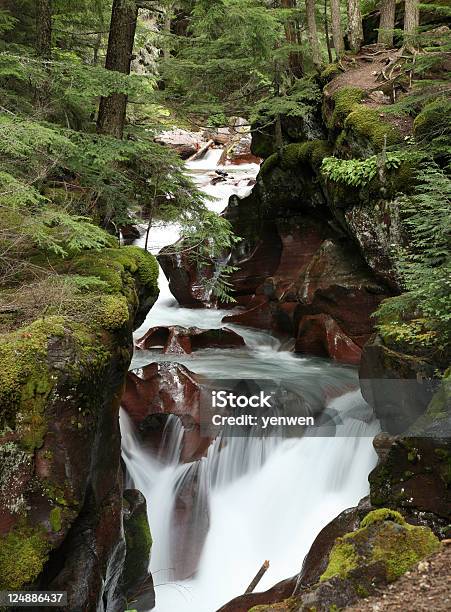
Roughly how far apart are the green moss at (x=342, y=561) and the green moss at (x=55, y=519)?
230cm

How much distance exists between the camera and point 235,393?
9453 mm

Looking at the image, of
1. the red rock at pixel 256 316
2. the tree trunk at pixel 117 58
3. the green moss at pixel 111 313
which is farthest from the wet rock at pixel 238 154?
the green moss at pixel 111 313

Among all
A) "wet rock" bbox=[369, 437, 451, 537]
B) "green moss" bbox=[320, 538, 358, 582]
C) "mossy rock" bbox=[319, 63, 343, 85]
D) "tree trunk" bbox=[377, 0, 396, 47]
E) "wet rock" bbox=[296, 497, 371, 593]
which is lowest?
"wet rock" bbox=[296, 497, 371, 593]

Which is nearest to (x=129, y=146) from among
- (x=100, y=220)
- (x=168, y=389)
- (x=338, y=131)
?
(x=100, y=220)

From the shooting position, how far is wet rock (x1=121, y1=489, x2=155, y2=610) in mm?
6492

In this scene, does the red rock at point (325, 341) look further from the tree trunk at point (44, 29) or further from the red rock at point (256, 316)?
the tree trunk at point (44, 29)

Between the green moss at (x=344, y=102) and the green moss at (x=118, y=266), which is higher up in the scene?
the green moss at (x=344, y=102)

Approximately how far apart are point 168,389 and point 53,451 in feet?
14.6

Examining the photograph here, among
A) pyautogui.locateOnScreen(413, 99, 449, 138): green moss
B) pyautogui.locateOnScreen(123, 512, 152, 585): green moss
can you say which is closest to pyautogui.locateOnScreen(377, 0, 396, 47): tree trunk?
pyautogui.locateOnScreen(413, 99, 449, 138): green moss

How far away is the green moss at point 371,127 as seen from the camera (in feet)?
34.2

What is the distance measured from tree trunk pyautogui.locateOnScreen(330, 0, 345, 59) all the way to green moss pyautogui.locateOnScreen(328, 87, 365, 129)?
2.94m

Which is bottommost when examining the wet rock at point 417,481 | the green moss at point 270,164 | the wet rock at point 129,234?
the wet rock at point 417,481

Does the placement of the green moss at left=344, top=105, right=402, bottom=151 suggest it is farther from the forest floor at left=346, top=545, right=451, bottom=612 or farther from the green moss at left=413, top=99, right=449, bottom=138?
the forest floor at left=346, top=545, right=451, bottom=612

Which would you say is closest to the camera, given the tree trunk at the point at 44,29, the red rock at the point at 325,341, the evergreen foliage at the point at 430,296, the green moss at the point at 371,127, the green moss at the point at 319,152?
the evergreen foliage at the point at 430,296
